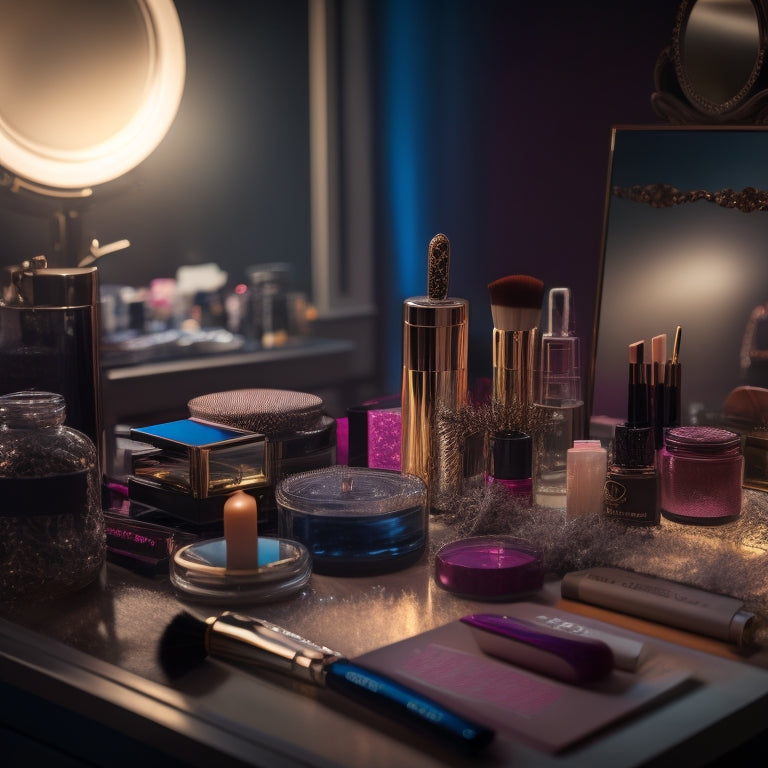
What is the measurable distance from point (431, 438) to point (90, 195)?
2.85 ft

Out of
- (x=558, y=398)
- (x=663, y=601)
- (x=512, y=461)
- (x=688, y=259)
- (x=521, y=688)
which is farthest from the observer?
(x=688, y=259)

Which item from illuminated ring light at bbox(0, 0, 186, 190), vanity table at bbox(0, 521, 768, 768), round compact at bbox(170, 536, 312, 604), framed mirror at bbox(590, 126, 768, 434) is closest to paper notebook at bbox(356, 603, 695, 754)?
vanity table at bbox(0, 521, 768, 768)

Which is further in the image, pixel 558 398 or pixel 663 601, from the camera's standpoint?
pixel 558 398

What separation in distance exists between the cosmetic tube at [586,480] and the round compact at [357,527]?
149 millimetres

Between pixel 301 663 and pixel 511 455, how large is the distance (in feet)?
1.15

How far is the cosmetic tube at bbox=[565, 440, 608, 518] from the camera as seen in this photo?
977mm

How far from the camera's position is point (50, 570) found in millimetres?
839

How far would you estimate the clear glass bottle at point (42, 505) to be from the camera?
0.83 metres

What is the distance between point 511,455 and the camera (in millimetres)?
977

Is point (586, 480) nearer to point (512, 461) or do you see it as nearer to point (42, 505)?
point (512, 461)

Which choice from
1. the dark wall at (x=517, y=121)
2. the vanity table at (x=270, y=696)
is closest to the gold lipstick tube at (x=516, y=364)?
the vanity table at (x=270, y=696)

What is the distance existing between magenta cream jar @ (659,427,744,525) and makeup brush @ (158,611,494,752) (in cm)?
42

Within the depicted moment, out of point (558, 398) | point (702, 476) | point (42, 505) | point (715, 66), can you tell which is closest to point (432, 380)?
point (558, 398)

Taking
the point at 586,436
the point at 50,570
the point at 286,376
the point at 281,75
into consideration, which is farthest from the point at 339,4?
the point at 50,570
